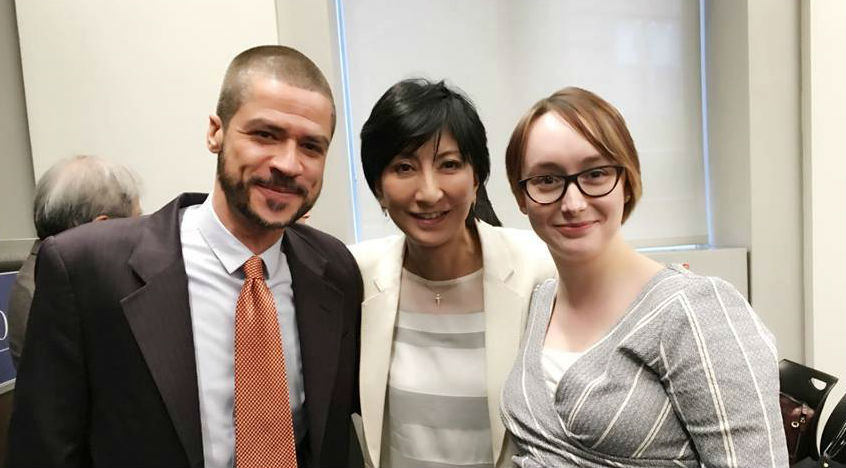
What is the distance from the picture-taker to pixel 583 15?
10.1 feet

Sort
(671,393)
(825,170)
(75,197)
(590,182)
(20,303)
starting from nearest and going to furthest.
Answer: (671,393) < (590,182) < (20,303) < (75,197) < (825,170)

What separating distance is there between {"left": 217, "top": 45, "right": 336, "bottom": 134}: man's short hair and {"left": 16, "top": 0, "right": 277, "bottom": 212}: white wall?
1401mm

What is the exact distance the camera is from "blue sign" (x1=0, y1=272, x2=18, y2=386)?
1843 mm

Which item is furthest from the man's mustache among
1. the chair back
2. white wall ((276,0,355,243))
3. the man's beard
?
the chair back

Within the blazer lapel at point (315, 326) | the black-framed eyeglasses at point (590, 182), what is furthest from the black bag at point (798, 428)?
the blazer lapel at point (315, 326)

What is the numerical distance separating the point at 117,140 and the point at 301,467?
2.08 meters

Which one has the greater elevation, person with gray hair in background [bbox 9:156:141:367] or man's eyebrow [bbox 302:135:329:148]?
man's eyebrow [bbox 302:135:329:148]

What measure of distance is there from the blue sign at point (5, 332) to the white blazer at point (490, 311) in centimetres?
141

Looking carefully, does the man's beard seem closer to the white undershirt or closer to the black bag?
the white undershirt

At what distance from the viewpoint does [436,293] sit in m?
1.49

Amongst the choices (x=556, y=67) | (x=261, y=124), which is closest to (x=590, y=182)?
(x=261, y=124)

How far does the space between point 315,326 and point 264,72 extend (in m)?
0.67

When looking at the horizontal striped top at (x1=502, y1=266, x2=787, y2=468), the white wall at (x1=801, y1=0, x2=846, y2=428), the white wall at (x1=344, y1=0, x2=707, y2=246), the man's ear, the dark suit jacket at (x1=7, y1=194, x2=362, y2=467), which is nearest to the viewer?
the horizontal striped top at (x1=502, y1=266, x2=787, y2=468)

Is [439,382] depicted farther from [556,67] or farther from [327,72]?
[556,67]
